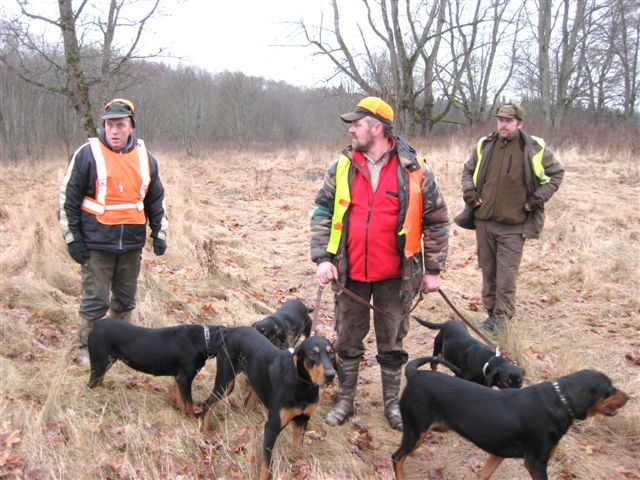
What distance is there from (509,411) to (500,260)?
113 inches

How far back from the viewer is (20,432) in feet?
11.2

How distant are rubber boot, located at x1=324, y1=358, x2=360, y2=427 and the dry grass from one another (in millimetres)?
110

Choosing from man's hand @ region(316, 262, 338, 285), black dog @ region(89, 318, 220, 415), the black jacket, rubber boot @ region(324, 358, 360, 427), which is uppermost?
the black jacket

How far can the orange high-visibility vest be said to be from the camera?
417 centimetres

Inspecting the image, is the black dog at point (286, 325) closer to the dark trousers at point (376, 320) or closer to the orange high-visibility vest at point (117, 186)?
the dark trousers at point (376, 320)

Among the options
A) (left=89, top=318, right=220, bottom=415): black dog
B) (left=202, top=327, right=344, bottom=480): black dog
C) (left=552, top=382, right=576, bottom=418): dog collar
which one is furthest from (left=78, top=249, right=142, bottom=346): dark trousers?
(left=552, top=382, right=576, bottom=418): dog collar

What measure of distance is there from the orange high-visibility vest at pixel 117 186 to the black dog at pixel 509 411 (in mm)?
2524

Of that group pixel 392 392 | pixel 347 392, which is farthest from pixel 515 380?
pixel 347 392

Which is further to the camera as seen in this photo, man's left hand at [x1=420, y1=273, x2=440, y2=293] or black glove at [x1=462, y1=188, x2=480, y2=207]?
black glove at [x1=462, y1=188, x2=480, y2=207]

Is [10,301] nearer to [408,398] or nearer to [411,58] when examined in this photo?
[408,398]

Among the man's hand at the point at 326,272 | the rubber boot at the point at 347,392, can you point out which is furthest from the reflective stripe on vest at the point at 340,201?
the rubber boot at the point at 347,392

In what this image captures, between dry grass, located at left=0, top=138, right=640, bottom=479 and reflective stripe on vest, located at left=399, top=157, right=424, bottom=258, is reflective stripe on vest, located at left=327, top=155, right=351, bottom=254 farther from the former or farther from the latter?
dry grass, located at left=0, top=138, right=640, bottom=479

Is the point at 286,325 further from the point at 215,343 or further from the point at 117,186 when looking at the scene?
the point at 117,186

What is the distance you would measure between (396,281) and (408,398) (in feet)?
2.80
